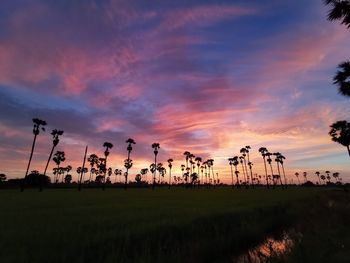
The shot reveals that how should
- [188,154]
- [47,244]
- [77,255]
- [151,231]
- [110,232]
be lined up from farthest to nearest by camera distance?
1. [188,154]
2. [151,231]
3. [110,232]
4. [47,244]
5. [77,255]

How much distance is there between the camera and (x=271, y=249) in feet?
39.8

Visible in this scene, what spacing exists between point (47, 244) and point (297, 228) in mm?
15834

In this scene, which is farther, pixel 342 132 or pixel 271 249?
pixel 342 132

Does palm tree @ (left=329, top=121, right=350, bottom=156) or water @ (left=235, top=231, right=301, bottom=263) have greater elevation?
palm tree @ (left=329, top=121, right=350, bottom=156)

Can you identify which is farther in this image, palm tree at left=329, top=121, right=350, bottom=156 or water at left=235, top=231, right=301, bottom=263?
palm tree at left=329, top=121, right=350, bottom=156

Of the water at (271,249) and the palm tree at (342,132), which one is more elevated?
the palm tree at (342,132)

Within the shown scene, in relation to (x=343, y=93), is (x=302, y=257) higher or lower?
lower

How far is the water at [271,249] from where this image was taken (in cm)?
1119

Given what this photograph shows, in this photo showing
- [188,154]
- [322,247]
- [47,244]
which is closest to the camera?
[47,244]

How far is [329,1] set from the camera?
1989 cm

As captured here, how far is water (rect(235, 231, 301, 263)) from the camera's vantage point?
11.2 metres

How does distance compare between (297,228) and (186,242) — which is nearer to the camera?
(186,242)

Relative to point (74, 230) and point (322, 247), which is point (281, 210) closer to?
point (322, 247)

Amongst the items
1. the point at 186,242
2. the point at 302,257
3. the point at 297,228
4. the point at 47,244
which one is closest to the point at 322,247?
the point at 302,257
